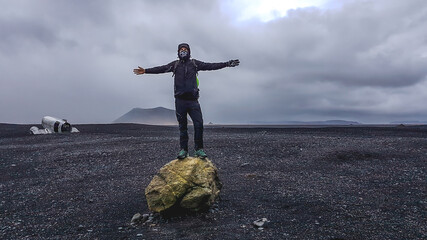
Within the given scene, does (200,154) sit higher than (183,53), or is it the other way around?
(183,53)

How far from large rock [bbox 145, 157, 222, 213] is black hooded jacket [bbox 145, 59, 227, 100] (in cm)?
216

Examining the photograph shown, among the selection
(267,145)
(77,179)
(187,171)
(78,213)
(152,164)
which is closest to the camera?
(187,171)

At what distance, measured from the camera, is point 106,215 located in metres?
8.55

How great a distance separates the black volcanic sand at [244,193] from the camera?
23.1ft

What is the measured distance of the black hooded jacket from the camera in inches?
335

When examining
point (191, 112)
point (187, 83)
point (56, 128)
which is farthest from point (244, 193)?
point (56, 128)

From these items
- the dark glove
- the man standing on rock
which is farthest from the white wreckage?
the dark glove

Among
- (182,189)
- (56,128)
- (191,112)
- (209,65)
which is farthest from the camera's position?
(56,128)

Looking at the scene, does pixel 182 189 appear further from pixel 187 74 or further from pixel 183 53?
pixel 183 53

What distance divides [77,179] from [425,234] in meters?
12.9

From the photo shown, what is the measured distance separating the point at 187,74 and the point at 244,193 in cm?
475

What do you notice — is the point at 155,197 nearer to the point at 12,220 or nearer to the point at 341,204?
the point at 12,220

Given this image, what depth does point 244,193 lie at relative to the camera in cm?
993

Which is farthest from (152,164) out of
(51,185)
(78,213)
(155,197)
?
(155,197)
